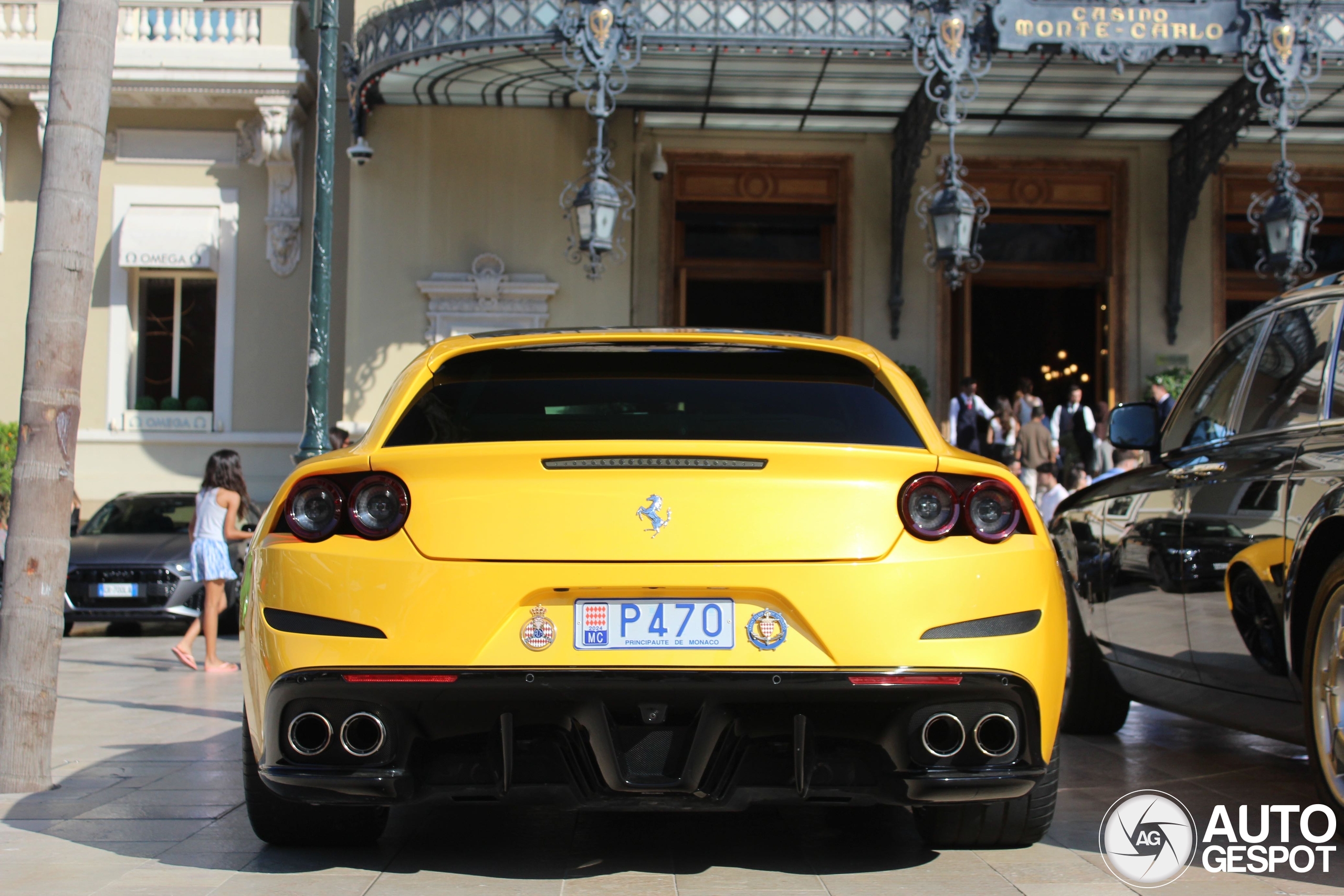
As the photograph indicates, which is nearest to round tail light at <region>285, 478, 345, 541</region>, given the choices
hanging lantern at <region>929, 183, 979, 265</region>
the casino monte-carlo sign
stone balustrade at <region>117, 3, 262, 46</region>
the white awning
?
hanging lantern at <region>929, 183, 979, 265</region>

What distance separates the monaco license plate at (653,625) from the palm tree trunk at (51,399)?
9.10ft

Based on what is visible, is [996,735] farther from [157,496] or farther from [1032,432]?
[157,496]

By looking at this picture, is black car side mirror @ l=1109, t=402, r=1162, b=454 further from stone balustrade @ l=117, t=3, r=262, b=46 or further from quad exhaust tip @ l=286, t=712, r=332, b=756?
stone balustrade @ l=117, t=3, r=262, b=46

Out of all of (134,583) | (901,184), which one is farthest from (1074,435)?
(134,583)

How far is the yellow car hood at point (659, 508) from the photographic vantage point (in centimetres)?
317

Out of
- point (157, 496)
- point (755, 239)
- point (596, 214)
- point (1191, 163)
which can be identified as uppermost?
point (1191, 163)

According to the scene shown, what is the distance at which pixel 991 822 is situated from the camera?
384 centimetres

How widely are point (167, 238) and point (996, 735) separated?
17.3 meters

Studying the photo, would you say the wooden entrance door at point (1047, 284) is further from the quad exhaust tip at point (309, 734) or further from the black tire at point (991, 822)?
the quad exhaust tip at point (309, 734)

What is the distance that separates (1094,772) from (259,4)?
16.5 meters

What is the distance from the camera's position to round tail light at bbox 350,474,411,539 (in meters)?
3.26

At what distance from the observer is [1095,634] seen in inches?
223

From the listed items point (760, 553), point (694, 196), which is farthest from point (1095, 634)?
point (694, 196)

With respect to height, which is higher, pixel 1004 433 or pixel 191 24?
pixel 191 24
